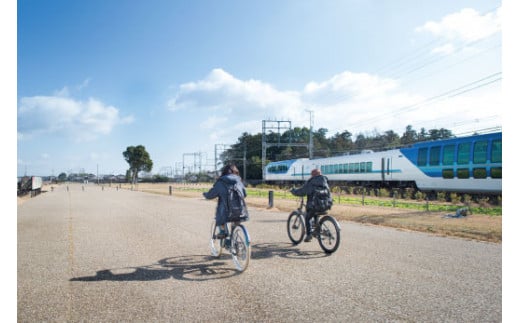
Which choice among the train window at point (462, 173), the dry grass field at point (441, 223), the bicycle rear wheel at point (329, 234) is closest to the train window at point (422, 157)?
the train window at point (462, 173)

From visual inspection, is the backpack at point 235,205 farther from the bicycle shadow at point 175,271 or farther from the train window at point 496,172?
the train window at point 496,172

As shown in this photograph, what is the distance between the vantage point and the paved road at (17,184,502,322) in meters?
4.21

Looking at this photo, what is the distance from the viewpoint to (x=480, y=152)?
1969 centimetres

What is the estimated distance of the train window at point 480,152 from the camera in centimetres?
1947

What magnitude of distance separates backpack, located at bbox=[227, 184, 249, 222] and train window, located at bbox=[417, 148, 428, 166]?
2084cm

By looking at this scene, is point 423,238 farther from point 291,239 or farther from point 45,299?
point 45,299

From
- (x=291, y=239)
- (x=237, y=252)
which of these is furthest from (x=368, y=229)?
(x=237, y=252)

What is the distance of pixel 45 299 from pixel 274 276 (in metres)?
3.12

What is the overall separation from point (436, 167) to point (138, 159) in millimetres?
88427

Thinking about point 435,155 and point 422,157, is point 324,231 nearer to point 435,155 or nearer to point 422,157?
point 435,155

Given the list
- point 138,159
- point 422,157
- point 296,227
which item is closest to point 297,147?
point 138,159

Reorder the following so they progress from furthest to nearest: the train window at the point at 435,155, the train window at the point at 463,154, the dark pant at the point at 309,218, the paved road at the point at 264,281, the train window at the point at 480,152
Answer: the train window at the point at 435,155 → the train window at the point at 463,154 → the train window at the point at 480,152 → the dark pant at the point at 309,218 → the paved road at the point at 264,281

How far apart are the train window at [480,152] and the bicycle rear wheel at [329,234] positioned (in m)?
15.9

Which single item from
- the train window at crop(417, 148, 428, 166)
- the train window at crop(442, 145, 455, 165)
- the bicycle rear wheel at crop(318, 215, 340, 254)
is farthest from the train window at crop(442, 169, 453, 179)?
the bicycle rear wheel at crop(318, 215, 340, 254)
